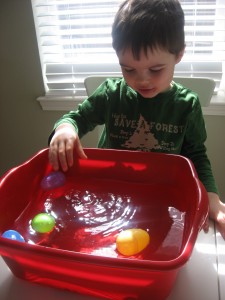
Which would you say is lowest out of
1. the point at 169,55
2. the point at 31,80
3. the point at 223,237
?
the point at 223,237

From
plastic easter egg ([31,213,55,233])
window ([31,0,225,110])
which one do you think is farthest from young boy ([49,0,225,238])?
window ([31,0,225,110])

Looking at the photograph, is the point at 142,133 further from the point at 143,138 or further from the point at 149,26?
the point at 149,26

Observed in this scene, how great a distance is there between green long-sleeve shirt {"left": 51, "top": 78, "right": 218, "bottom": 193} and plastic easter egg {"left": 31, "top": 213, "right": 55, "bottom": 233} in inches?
11.2

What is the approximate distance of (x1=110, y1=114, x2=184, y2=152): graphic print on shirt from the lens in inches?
32.8

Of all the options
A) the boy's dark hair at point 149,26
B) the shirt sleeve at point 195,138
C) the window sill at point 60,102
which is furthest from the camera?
the window sill at point 60,102

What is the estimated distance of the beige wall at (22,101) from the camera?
48.4 inches

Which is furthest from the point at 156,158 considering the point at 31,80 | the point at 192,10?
the point at 31,80

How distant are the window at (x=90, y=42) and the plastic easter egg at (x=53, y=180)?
0.72m

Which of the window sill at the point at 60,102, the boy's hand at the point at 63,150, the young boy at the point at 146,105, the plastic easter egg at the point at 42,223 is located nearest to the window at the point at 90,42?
the window sill at the point at 60,102

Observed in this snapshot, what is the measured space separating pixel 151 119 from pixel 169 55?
0.20 metres

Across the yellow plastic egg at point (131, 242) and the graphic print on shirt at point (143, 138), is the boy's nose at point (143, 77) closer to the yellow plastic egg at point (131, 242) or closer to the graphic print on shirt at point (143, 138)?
the graphic print on shirt at point (143, 138)

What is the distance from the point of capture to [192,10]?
114 cm

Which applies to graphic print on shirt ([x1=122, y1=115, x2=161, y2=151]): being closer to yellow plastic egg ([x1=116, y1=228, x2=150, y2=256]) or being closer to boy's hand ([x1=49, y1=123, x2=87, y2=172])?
boy's hand ([x1=49, y1=123, x2=87, y2=172])

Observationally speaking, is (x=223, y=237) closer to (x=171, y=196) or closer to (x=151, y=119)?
(x=171, y=196)
